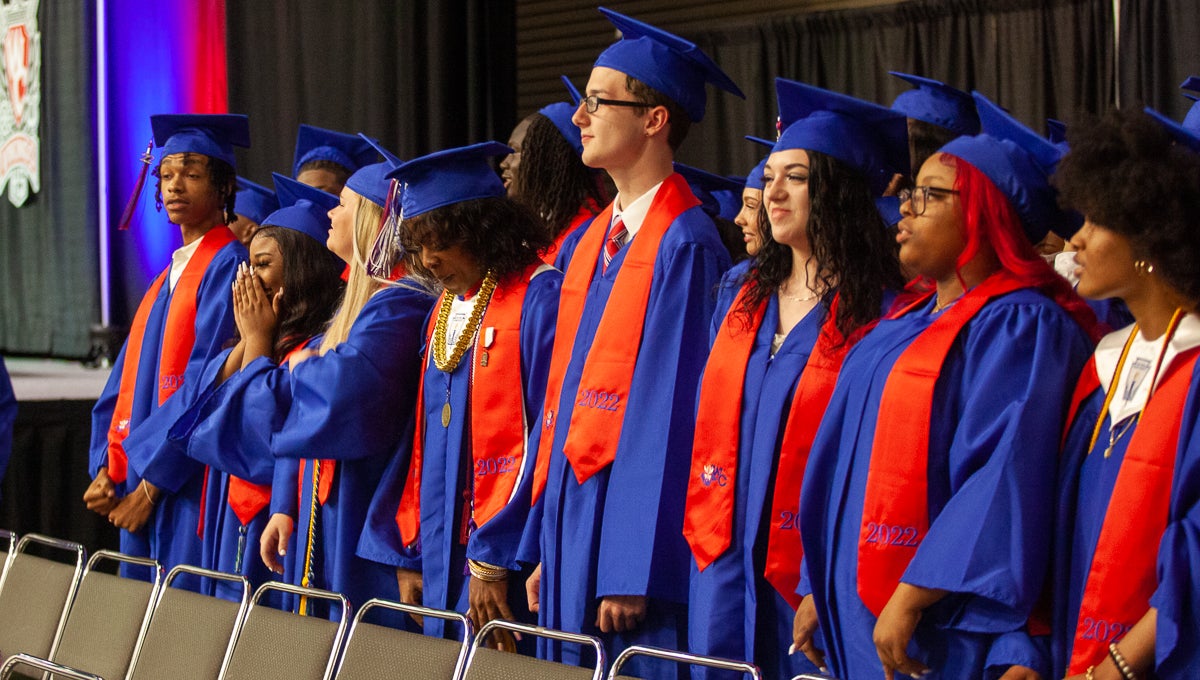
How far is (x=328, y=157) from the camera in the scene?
4.32 meters

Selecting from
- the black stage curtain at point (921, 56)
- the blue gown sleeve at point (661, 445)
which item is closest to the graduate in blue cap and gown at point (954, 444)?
the blue gown sleeve at point (661, 445)

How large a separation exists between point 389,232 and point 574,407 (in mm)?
721

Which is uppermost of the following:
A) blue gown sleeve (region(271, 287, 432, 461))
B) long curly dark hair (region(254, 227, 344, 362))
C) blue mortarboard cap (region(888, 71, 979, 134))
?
blue mortarboard cap (region(888, 71, 979, 134))

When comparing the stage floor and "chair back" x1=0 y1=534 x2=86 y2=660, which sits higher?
the stage floor

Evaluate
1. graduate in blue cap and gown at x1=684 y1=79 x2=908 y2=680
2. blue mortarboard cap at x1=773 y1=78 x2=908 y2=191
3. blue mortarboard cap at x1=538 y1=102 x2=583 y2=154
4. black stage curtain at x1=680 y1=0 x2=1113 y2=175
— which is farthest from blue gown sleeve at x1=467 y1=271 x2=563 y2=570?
black stage curtain at x1=680 y1=0 x2=1113 y2=175

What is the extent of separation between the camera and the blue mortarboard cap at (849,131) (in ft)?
7.89

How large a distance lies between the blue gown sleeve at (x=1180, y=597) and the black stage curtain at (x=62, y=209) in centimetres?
810

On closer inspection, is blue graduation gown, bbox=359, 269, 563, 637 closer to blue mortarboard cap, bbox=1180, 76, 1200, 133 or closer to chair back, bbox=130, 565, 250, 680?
chair back, bbox=130, 565, 250, 680

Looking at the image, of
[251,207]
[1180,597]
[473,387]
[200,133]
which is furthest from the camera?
[251,207]

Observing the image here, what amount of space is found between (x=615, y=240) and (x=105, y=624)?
136 centimetres

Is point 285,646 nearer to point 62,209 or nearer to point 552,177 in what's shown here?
point 552,177

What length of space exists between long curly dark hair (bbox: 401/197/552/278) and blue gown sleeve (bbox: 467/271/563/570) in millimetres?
81

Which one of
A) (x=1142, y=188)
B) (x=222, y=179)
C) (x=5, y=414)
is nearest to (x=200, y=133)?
(x=222, y=179)

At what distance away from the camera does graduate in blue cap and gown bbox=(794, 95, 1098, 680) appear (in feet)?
6.43
